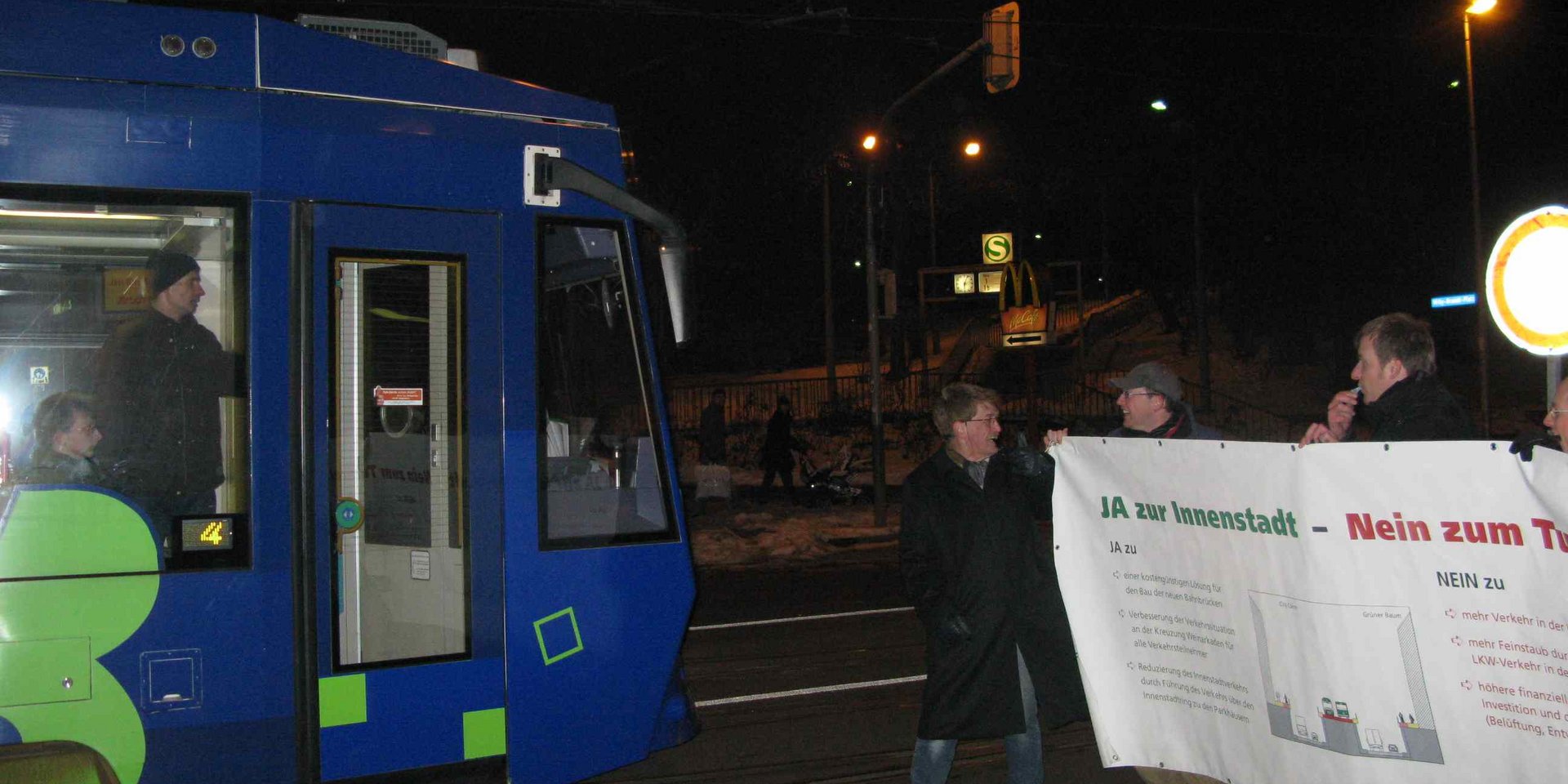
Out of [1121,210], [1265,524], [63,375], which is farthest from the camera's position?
[1121,210]

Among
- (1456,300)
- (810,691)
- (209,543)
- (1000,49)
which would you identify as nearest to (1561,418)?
(209,543)

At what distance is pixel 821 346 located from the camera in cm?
5812

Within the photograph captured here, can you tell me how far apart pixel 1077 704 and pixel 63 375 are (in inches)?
150

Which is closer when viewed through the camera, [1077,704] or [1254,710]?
[1254,710]

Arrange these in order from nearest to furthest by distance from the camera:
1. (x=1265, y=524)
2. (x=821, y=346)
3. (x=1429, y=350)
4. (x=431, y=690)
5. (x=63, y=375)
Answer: (x=1265, y=524) < (x=1429, y=350) < (x=63, y=375) < (x=431, y=690) < (x=821, y=346)

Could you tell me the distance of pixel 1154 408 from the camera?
14.8 ft

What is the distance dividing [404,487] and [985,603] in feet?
7.71

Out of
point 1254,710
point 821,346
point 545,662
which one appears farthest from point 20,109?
point 821,346

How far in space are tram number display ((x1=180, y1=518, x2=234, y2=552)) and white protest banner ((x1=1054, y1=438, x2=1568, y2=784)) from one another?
3.03m

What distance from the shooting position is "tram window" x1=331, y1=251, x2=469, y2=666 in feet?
15.0

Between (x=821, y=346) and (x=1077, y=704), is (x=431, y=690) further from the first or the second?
(x=821, y=346)

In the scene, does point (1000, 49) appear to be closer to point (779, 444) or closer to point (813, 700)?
point (813, 700)

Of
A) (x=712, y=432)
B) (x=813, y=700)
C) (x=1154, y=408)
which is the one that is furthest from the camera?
(x=712, y=432)

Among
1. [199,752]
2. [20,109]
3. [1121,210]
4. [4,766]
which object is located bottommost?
[199,752]
